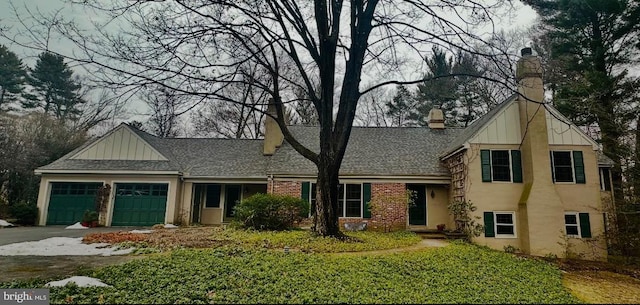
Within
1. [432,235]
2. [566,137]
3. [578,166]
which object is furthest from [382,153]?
[578,166]

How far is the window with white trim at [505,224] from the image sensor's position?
11.6 metres

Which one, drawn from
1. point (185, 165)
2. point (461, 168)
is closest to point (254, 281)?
point (461, 168)

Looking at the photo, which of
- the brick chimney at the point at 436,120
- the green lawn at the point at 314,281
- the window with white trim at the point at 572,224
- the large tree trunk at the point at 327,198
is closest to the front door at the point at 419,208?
the brick chimney at the point at 436,120

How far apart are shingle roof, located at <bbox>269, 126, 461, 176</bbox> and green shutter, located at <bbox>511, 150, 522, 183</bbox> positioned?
2.54 meters

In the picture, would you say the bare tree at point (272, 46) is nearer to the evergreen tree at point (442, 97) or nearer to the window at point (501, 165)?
the window at point (501, 165)

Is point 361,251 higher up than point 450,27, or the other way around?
point 450,27

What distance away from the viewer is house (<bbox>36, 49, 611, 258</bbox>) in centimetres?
1135

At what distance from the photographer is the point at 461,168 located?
12547 mm

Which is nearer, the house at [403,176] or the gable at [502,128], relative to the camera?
the house at [403,176]

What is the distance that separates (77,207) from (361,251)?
45.6ft

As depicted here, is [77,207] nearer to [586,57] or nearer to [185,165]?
[185,165]

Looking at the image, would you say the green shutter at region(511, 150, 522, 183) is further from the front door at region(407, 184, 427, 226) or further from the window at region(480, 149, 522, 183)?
the front door at region(407, 184, 427, 226)

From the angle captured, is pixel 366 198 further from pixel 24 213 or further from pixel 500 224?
pixel 24 213

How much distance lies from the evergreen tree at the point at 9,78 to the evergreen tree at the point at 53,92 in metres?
0.72
